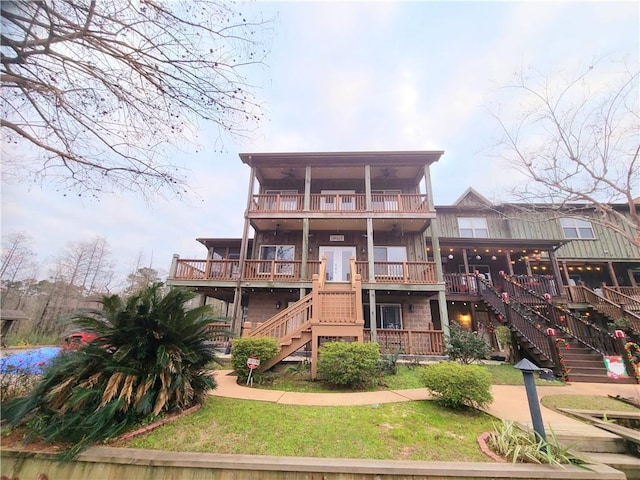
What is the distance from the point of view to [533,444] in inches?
129

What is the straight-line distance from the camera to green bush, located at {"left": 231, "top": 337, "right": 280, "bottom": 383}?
644cm

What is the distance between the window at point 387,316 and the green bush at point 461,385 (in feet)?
25.0

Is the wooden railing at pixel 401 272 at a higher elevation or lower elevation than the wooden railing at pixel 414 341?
higher

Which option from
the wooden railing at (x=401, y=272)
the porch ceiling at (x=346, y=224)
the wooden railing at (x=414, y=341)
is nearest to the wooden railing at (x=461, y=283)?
the wooden railing at (x=401, y=272)

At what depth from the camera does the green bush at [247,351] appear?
6438mm

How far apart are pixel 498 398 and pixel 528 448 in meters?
2.89

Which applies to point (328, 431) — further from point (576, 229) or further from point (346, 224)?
point (576, 229)

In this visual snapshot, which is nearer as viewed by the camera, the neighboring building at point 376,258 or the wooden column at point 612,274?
the neighboring building at point 376,258

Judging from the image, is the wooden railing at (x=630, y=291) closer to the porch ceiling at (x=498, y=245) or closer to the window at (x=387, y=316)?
the porch ceiling at (x=498, y=245)

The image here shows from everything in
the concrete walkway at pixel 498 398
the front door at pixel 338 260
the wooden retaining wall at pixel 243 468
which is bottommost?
the wooden retaining wall at pixel 243 468

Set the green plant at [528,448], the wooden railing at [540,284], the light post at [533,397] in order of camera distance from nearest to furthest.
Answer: the green plant at [528,448] → the light post at [533,397] → the wooden railing at [540,284]

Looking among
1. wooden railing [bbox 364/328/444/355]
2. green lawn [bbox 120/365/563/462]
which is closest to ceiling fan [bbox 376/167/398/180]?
wooden railing [bbox 364/328/444/355]

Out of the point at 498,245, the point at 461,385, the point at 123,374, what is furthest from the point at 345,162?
the point at 123,374

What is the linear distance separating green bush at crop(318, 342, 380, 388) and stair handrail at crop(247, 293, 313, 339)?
1417 millimetres
